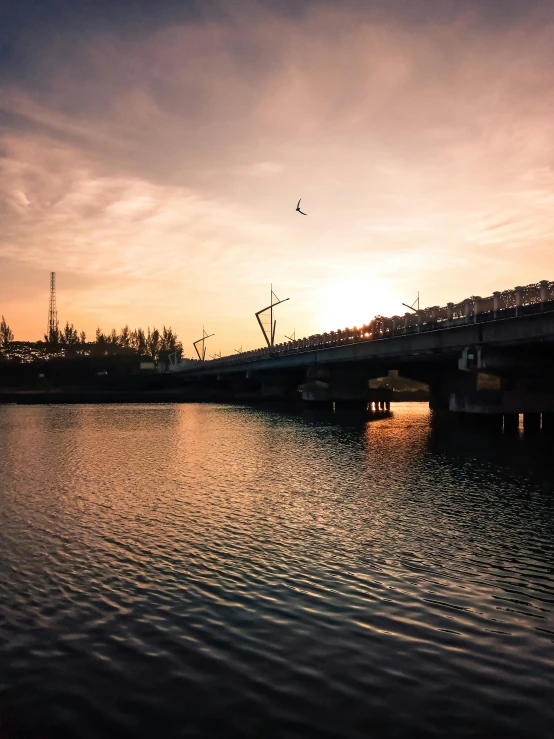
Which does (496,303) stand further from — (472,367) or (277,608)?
(277,608)

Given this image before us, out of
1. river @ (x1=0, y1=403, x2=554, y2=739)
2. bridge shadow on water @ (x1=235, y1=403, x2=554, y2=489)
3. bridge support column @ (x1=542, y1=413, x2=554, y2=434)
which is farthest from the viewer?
→ bridge support column @ (x1=542, y1=413, x2=554, y2=434)

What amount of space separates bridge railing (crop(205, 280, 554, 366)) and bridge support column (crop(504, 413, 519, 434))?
12.6 metres

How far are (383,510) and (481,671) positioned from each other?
15.1 m

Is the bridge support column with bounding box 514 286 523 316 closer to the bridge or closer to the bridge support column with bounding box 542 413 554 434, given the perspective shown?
the bridge

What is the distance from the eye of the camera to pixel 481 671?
11.6 m

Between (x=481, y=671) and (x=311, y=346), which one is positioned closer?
(x=481, y=671)

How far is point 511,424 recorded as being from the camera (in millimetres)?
70688

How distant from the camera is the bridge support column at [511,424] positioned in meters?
65.1

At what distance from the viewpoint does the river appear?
34.0ft

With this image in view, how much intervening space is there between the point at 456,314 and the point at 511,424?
15.3 meters

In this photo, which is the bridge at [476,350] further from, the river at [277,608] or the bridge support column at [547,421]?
the river at [277,608]

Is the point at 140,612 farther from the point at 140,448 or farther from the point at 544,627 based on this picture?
the point at 140,448

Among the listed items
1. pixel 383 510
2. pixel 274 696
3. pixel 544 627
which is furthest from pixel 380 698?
pixel 383 510

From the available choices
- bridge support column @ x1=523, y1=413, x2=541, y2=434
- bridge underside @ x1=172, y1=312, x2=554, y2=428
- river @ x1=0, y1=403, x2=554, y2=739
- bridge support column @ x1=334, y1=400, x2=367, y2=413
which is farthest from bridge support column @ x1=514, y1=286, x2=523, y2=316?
bridge support column @ x1=334, y1=400, x2=367, y2=413
